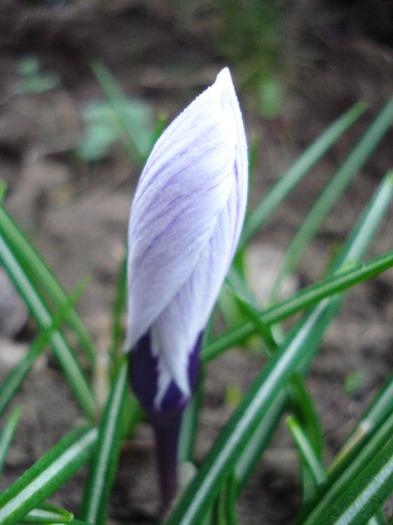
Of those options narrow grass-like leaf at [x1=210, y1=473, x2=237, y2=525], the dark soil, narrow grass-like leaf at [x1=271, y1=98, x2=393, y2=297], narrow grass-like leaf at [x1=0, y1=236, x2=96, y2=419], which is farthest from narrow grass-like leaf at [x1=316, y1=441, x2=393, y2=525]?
narrow grass-like leaf at [x1=271, y1=98, x2=393, y2=297]

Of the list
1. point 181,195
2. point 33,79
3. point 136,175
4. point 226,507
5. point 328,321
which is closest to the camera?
point 181,195

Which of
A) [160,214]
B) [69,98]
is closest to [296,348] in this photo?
[160,214]

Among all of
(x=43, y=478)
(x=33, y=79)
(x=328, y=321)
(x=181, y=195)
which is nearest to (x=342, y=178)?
(x=328, y=321)

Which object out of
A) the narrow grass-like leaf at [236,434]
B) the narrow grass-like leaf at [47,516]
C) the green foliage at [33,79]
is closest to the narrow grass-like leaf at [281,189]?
the narrow grass-like leaf at [236,434]

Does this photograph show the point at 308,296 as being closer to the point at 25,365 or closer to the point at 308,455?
the point at 308,455

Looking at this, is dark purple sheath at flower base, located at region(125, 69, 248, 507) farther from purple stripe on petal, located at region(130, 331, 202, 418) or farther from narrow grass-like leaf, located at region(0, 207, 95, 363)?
narrow grass-like leaf, located at region(0, 207, 95, 363)

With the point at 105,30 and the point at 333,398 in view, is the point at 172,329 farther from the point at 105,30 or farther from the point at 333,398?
the point at 105,30

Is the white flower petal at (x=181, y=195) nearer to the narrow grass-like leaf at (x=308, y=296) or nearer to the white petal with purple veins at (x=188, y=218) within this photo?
the white petal with purple veins at (x=188, y=218)
